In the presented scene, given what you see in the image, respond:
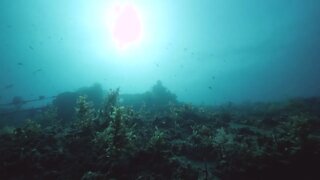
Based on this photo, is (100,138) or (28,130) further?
(28,130)

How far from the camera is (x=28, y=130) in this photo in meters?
12.2

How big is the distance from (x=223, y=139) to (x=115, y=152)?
4531mm

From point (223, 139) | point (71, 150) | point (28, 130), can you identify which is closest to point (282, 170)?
point (223, 139)

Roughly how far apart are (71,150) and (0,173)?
254cm

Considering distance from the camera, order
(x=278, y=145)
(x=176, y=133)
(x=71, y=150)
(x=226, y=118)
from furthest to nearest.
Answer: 1. (x=226, y=118)
2. (x=176, y=133)
3. (x=71, y=150)
4. (x=278, y=145)

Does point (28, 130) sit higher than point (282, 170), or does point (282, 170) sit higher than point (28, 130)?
point (28, 130)

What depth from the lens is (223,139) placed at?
10.9 metres

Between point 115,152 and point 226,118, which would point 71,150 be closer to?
point 115,152

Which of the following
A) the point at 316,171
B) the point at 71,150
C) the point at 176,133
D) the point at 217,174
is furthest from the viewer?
the point at 176,133

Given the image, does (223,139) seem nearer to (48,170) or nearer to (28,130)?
(48,170)

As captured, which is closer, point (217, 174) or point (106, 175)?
point (106, 175)

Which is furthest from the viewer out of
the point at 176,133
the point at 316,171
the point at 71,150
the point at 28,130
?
the point at 176,133

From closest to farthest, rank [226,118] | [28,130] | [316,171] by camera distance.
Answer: [316,171], [28,130], [226,118]

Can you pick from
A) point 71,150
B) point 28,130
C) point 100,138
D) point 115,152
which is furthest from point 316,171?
point 28,130
